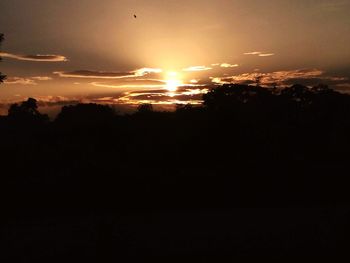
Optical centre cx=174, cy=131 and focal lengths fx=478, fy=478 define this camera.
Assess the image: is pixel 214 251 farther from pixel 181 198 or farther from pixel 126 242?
pixel 181 198

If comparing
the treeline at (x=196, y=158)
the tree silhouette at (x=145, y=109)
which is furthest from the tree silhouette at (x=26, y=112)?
the treeline at (x=196, y=158)

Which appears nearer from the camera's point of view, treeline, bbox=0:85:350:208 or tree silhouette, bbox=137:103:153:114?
treeline, bbox=0:85:350:208

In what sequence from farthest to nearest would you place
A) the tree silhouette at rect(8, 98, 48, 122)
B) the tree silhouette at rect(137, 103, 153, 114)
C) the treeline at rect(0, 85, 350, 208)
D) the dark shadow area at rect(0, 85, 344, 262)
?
1. the tree silhouette at rect(8, 98, 48, 122)
2. the tree silhouette at rect(137, 103, 153, 114)
3. the treeline at rect(0, 85, 350, 208)
4. the dark shadow area at rect(0, 85, 344, 262)

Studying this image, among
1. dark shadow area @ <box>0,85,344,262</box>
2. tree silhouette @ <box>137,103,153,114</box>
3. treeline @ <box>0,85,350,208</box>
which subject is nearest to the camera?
dark shadow area @ <box>0,85,344,262</box>

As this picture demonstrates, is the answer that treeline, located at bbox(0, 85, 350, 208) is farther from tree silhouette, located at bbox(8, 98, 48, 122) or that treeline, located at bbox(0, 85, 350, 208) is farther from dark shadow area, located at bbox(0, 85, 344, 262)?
tree silhouette, located at bbox(8, 98, 48, 122)

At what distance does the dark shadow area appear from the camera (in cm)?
1459

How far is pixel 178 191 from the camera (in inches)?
838

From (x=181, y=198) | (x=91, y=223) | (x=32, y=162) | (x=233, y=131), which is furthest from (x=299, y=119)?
(x=91, y=223)

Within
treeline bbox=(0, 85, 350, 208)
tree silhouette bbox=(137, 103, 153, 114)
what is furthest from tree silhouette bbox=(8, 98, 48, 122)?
treeline bbox=(0, 85, 350, 208)

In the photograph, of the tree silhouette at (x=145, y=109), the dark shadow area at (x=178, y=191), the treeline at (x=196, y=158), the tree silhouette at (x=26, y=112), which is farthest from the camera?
the tree silhouette at (x=26, y=112)

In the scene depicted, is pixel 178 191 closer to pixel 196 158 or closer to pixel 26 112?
pixel 196 158

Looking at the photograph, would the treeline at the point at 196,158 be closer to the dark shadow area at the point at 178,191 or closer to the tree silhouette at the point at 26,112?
the dark shadow area at the point at 178,191

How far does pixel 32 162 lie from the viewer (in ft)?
78.8

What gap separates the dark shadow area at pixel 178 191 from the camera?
14589 millimetres
